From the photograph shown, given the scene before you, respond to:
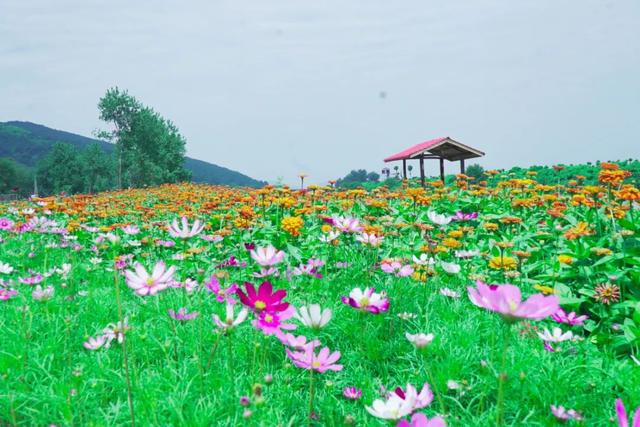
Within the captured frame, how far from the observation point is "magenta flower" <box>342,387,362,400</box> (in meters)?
1.83

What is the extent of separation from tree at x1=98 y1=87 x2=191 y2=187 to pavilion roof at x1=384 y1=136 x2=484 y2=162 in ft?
90.4

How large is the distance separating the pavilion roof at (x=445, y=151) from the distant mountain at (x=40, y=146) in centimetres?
7962

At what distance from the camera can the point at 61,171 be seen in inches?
2194

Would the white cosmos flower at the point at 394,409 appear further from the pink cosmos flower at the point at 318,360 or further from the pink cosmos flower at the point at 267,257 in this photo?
the pink cosmos flower at the point at 267,257

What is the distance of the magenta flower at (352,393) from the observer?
1.83 meters

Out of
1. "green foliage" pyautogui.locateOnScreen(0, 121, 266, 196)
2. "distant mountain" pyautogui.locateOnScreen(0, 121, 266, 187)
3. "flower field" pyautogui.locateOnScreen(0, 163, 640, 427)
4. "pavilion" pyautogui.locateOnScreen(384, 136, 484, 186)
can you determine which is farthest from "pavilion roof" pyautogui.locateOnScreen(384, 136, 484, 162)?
"distant mountain" pyautogui.locateOnScreen(0, 121, 266, 187)

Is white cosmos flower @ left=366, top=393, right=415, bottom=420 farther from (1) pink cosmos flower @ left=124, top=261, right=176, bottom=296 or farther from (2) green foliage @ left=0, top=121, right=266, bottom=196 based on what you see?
(2) green foliage @ left=0, top=121, right=266, bottom=196

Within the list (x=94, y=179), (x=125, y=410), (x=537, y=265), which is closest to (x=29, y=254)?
(x=125, y=410)

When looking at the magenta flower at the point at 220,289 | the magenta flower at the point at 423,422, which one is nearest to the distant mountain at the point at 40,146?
the magenta flower at the point at 220,289

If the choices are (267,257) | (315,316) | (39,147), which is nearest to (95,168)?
(267,257)

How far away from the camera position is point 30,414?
1.82 meters

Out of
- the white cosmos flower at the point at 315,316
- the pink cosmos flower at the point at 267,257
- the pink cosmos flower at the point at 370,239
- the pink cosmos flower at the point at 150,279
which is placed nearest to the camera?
the white cosmos flower at the point at 315,316

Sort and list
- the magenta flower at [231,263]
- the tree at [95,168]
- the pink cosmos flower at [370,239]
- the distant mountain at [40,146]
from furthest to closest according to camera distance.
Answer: the distant mountain at [40,146]
the tree at [95,168]
the pink cosmos flower at [370,239]
the magenta flower at [231,263]

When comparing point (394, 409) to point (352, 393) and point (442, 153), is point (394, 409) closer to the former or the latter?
point (352, 393)
